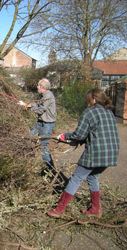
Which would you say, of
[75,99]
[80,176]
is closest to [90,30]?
[75,99]

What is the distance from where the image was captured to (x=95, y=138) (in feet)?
9.52

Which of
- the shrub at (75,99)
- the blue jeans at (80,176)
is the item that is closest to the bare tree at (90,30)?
the shrub at (75,99)

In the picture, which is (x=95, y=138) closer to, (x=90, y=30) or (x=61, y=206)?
(x=61, y=206)

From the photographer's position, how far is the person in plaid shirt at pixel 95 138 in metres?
2.87

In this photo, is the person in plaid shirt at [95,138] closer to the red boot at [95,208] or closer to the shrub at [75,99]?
the red boot at [95,208]

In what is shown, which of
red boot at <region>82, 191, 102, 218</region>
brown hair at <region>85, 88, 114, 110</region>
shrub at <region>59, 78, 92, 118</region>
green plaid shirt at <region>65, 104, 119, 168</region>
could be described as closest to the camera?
green plaid shirt at <region>65, 104, 119, 168</region>

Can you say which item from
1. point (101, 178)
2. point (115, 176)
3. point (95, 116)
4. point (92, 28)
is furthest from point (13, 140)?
point (92, 28)

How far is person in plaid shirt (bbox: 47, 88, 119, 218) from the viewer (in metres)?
2.87

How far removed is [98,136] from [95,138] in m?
0.04

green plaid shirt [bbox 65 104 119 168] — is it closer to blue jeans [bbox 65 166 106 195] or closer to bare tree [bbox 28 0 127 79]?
blue jeans [bbox 65 166 106 195]

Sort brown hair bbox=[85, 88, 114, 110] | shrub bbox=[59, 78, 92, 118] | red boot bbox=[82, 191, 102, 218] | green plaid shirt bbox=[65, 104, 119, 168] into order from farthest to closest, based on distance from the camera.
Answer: shrub bbox=[59, 78, 92, 118] < red boot bbox=[82, 191, 102, 218] < brown hair bbox=[85, 88, 114, 110] < green plaid shirt bbox=[65, 104, 119, 168]

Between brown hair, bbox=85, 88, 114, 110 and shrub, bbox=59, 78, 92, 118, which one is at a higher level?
brown hair, bbox=85, 88, 114, 110

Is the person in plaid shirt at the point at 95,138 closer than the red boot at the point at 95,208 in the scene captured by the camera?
Yes

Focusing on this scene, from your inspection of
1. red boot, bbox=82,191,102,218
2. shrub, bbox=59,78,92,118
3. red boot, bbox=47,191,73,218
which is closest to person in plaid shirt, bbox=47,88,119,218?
red boot, bbox=47,191,73,218
